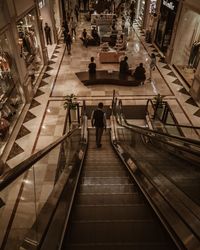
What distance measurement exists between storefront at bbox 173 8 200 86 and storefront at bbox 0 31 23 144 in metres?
6.86

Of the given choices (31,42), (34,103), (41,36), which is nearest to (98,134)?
(34,103)

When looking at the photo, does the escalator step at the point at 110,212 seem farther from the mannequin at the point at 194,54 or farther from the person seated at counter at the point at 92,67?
Answer: the mannequin at the point at 194,54

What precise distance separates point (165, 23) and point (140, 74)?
4829 mm

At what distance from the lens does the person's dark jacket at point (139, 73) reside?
9.09 meters

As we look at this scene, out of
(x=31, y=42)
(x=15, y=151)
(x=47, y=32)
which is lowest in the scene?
(x=15, y=151)

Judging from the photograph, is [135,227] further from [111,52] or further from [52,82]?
[111,52]

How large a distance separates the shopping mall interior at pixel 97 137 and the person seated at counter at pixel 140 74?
4cm

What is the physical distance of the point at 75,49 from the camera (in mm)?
13227

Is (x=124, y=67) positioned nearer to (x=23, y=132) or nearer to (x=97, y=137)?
(x=97, y=137)

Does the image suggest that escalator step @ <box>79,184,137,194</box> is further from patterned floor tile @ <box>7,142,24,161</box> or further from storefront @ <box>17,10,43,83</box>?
storefront @ <box>17,10,43,83</box>

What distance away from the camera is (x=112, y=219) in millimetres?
2521

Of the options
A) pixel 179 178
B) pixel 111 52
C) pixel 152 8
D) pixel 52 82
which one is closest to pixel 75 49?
pixel 111 52

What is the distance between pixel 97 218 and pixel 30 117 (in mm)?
5553

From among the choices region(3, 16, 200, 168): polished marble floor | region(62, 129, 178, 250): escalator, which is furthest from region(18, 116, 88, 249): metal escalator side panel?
region(3, 16, 200, 168): polished marble floor
